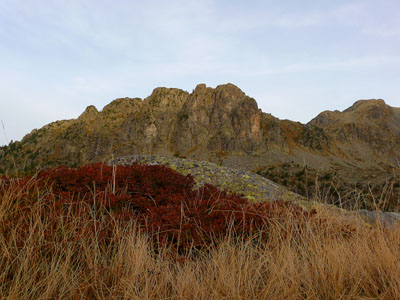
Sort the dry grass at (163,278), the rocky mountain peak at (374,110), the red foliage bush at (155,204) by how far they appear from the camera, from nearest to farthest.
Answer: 1. the dry grass at (163,278)
2. the red foliage bush at (155,204)
3. the rocky mountain peak at (374,110)

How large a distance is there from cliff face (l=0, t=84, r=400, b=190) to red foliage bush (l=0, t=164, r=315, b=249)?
87.5 metres

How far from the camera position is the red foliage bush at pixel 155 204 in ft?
13.0

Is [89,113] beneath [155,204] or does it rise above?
above

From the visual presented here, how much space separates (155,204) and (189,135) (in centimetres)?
10188

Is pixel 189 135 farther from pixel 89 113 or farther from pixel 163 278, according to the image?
pixel 163 278

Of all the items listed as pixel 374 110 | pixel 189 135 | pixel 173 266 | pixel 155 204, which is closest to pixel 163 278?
pixel 173 266

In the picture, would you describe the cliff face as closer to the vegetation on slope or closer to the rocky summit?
the rocky summit

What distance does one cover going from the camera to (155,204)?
15.0 ft

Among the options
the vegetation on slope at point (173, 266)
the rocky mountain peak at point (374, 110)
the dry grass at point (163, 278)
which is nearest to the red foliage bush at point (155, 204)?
the vegetation on slope at point (173, 266)

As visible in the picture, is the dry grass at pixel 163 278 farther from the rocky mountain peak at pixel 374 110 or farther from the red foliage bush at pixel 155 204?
the rocky mountain peak at pixel 374 110

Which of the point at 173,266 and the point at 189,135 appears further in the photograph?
the point at 189,135

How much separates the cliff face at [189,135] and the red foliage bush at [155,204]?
287ft

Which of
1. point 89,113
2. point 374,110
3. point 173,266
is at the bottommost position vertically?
point 173,266

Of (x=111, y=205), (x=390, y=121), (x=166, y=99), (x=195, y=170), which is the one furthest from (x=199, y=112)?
(x=390, y=121)
